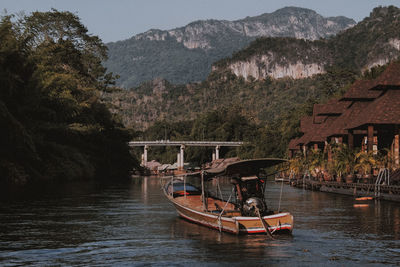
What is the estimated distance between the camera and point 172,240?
63.6 feet

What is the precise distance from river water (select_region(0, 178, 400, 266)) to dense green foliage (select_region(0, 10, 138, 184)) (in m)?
13.8

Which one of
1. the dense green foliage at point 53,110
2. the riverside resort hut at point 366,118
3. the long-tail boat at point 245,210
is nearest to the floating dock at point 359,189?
the riverside resort hut at point 366,118

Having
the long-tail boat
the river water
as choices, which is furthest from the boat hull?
the river water

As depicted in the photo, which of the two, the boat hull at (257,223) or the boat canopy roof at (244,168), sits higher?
the boat canopy roof at (244,168)

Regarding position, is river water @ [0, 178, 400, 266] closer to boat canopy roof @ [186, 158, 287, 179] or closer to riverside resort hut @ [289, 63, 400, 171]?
boat canopy roof @ [186, 158, 287, 179]

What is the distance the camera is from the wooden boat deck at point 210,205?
21312 millimetres

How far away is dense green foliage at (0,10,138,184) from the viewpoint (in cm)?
4199

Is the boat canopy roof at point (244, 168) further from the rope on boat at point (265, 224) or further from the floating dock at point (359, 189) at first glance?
the floating dock at point (359, 189)

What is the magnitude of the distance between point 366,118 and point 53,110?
28743 mm

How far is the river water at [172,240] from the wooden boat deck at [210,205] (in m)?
0.80

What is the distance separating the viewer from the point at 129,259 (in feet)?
52.1

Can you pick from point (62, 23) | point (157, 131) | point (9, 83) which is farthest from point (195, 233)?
point (157, 131)

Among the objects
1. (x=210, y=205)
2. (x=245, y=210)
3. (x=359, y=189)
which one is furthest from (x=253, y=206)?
(x=359, y=189)

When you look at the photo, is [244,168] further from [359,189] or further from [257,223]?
[359,189]
